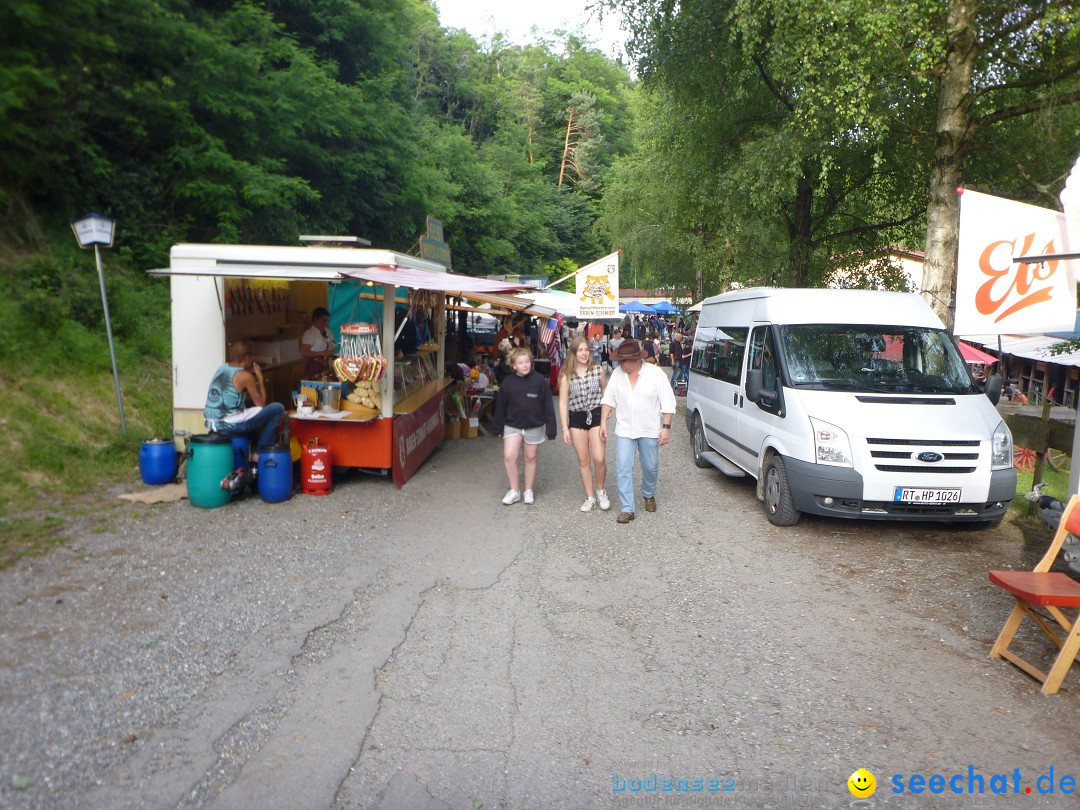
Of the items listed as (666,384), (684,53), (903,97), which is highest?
(684,53)

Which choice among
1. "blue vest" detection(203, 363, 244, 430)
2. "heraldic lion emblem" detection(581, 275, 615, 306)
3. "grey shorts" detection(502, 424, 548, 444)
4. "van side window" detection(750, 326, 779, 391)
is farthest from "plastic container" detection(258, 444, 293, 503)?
"heraldic lion emblem" detection(581, 275, 615, 306)

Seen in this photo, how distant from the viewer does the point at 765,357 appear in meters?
8.77

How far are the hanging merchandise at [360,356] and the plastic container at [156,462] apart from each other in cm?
207

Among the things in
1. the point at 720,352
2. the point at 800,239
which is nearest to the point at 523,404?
the point at 720,352

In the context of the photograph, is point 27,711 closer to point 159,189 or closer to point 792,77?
point 792,77

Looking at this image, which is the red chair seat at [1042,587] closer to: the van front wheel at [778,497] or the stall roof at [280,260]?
the van front wheel at [778,497]

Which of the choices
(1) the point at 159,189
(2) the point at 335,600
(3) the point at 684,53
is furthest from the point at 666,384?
(1) the point at 159,189

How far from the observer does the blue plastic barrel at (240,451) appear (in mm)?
8337

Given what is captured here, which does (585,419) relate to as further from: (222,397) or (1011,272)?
(1011,272)

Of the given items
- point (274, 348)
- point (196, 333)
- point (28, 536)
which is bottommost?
point (28, 536)

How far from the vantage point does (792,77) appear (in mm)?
12578

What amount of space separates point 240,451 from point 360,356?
5.28 ft

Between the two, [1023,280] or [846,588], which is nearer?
[1023,280]

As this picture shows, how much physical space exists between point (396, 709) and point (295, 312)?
9.82 meters
